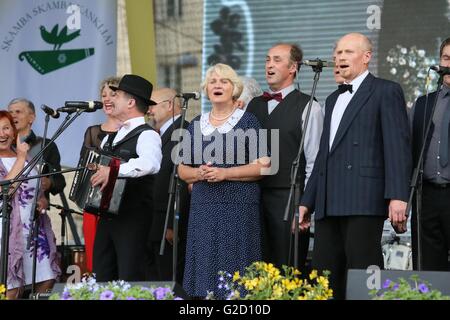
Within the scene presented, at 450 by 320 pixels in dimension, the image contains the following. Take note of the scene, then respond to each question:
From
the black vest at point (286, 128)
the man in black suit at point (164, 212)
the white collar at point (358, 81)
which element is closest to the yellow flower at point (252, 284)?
the white collar at point (358, 81)

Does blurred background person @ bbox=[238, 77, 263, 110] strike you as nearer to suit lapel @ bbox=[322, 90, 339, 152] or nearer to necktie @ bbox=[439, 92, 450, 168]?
suit lapel @ bbox=[322, 90, 339, 152]

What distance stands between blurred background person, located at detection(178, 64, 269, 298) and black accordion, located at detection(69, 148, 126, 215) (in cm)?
52

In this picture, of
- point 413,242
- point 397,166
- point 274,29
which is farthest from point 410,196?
point 274,29

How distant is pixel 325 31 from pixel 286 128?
2.40 m

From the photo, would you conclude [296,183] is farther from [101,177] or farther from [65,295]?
[65,295]

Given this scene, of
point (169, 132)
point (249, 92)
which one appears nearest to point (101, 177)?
point (169, 132)

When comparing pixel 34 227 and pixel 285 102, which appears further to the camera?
pixel 34 227

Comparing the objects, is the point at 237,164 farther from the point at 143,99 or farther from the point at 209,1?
the point at 209,1

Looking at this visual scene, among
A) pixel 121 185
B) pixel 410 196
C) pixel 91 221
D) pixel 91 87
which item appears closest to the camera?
pixel 410 196

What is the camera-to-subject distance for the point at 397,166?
19.9 ft

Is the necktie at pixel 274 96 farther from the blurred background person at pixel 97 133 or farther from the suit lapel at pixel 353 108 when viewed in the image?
the blurred background person at pixel 97 133

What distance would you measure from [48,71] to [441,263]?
424 cm

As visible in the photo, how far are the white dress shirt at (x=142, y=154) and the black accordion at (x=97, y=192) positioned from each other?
0.09 m

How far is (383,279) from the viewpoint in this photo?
466 cm
